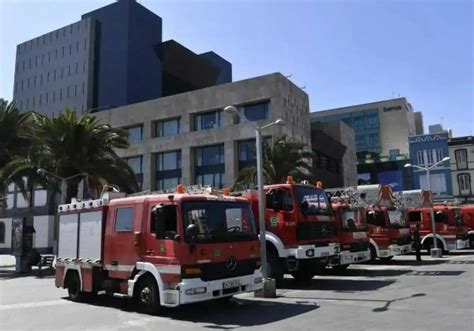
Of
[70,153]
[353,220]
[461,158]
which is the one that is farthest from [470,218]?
[461,158]

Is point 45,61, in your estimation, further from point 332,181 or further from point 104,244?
point 104,244

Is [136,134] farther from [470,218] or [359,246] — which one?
[359,246]

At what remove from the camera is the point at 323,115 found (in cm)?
11675

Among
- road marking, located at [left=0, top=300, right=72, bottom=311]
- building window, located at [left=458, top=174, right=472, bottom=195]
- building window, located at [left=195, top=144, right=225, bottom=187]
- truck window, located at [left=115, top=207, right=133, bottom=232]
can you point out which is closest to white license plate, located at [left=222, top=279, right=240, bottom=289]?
truck window, located at [left=115, top=207, right=133, bottom=232]

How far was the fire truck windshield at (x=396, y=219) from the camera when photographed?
21314mm

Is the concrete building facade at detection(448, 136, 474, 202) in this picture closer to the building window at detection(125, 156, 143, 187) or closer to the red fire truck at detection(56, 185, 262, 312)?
the building window at detection(125, 156, 143, 187)

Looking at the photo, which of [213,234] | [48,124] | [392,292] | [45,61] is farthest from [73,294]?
[45,61]

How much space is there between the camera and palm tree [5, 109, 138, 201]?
1073 inches

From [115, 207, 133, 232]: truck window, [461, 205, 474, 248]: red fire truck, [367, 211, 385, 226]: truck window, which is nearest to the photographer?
[115, 207, 133, 232]: truck window

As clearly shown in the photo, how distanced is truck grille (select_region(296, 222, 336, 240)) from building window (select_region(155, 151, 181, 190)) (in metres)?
38.4

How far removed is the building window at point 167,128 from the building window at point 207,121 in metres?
2.48

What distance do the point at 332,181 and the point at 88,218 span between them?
48323 mm

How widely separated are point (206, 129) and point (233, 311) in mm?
41335

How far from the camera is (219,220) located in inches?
426
